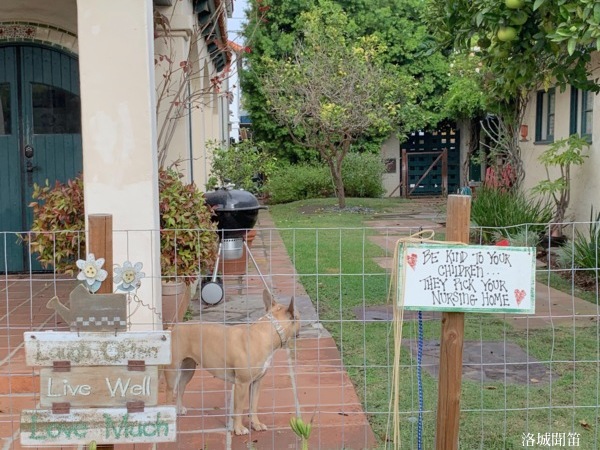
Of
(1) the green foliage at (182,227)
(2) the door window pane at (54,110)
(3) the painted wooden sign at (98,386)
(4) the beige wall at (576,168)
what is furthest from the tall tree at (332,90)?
(3) the painted wooden sign at (98,386)

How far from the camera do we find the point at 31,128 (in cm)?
873

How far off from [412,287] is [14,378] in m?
3.24

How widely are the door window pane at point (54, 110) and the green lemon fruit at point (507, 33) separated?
5507 mm

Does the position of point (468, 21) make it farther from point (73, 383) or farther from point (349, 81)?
point (349, 81)

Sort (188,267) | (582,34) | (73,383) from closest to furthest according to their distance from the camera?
(73,383) < (582,34) < (188,267)

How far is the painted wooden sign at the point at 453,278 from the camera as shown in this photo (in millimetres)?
3295

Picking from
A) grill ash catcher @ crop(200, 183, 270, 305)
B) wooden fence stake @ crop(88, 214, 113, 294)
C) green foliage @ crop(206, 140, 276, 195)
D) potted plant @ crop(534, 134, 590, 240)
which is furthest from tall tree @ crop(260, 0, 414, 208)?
wooden fence stake @ crop(88, 214, 113, 294)

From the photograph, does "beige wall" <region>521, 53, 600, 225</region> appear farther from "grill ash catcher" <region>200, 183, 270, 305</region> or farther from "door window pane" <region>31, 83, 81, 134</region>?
"door window pane" <region>31, 83, 81, 134</region>

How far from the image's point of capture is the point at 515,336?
6.62m

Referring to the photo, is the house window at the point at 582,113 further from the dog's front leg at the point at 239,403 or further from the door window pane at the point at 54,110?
the dog's front leg at the point at 239,403

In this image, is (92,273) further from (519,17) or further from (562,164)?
(562,164)

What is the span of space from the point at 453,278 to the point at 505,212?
847 centimetres

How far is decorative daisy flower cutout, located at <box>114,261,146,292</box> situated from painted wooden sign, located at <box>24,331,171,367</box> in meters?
0.20

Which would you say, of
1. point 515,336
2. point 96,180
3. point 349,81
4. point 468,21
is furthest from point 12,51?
point 349,81
